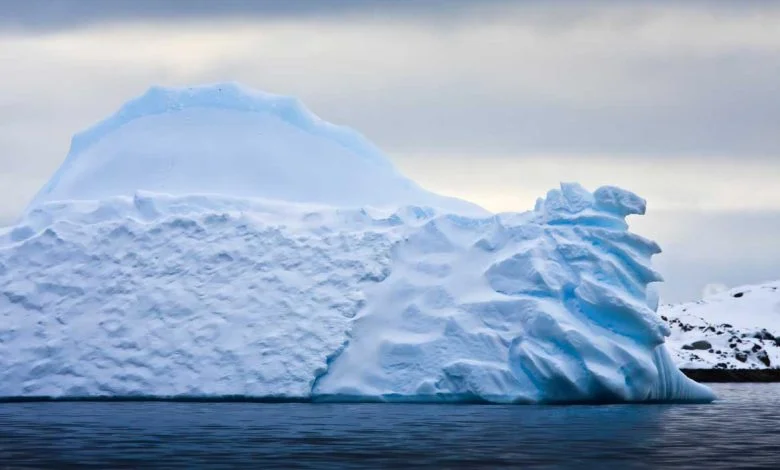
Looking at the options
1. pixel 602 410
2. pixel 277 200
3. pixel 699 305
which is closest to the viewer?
pixel 602 410

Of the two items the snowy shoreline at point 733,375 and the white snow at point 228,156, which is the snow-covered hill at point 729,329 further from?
the white snow at point 228,156

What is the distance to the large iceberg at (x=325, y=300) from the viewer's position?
70.7 ft

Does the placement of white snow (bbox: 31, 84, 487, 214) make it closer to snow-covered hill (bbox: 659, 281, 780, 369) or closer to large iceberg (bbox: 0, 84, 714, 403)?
large iceberg (bbox: 0, 84, 714, 403)

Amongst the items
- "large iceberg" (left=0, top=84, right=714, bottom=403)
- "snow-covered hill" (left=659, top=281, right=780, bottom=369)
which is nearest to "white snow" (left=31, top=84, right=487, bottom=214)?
"large iceberg" (left=0, top=84, right=714, bottom=403)

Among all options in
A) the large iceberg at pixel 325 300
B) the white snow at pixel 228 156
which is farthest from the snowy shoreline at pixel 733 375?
the large iceberg at pixel 325 300

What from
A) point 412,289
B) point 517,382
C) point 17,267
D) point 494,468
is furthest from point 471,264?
point 494,468

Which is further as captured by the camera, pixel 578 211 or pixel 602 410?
pixel 578 211

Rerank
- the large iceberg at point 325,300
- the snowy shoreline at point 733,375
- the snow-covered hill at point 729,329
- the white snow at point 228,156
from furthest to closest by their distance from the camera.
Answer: the snow-covered hill at point 729,329 < the snowy shoreline at point 733,375 < the white snow at point 228,156 < the large iceberg at point 325,300

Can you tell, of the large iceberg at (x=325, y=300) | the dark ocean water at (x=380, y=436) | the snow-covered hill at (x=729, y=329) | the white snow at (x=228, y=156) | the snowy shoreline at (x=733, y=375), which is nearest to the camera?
the dark ocean water at (x=380, y=436)

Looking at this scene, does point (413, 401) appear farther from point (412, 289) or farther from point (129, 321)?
point (129, 321)

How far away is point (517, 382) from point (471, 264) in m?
2.74

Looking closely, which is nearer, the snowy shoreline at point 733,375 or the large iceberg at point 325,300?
the large iceberg at point 325,300

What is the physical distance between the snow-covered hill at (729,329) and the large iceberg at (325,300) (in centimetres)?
2014

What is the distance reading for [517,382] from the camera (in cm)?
2152
